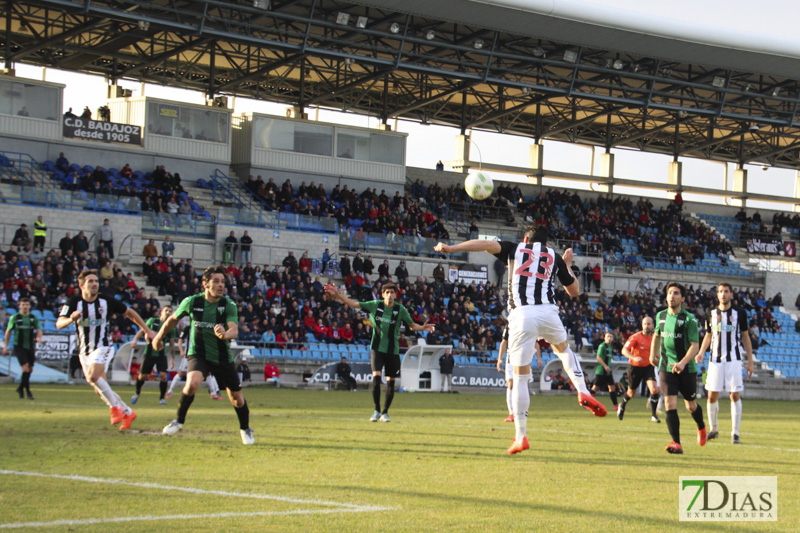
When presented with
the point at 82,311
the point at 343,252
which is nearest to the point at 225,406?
the point at 82,311

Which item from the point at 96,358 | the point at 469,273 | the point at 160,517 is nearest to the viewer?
the point at 160,517

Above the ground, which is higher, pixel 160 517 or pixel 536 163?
pixel 536 163

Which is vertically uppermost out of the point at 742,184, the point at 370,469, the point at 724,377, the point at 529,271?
the point at 742,184

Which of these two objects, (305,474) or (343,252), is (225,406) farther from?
(343,252)

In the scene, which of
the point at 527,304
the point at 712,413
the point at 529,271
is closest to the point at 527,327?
the point at 527,304

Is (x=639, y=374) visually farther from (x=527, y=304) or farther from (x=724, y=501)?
(x=724, y=501)

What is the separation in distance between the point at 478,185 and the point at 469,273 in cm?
2708

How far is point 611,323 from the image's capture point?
43844 millimetres

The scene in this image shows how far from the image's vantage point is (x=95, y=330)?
583 inches

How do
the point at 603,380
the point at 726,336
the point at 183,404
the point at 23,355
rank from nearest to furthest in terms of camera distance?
1. the point at 183,404
2. the point at 726,336
3. the point at 23,355
4. the point at 603,380

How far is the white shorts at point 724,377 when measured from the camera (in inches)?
624

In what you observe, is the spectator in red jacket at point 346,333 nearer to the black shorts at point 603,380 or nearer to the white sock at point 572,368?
the black shorts at point 603,380

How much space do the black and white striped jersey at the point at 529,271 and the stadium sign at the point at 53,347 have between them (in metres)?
20.7

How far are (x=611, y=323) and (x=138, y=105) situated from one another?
22.4m
